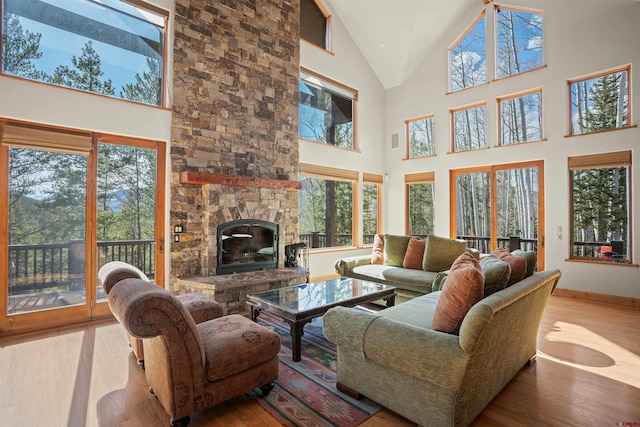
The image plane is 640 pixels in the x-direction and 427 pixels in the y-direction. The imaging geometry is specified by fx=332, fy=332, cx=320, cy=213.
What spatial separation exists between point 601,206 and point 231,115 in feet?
19.2

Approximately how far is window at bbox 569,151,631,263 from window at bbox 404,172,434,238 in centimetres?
247

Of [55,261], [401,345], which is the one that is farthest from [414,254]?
[55,261]

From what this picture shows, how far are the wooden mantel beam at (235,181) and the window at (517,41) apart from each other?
14.7ft

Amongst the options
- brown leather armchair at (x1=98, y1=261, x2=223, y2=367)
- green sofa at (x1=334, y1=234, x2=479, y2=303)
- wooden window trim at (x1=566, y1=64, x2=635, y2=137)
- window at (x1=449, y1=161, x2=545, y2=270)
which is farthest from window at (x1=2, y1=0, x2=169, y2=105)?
wooden window trim at (x1=566, y1=64, x2=635, y2=137)

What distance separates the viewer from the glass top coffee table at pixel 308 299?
9.64 ft

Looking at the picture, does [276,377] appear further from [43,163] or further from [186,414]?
[43,163]

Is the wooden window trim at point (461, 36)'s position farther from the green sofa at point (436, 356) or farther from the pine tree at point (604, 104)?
the green sofa at point (436, 356)

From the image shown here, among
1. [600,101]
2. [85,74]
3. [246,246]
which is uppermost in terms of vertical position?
[600,101]

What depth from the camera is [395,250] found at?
5164 millimetres

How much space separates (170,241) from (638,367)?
5101mm

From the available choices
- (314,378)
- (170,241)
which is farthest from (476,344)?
(170,241)

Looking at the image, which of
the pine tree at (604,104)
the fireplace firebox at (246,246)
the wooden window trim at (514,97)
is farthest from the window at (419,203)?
the fireplace firebox at (246,246)

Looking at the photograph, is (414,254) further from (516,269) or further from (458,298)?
(458,298)

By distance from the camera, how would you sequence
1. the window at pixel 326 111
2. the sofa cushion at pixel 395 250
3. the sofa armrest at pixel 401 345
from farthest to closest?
1. the window at pixel 326 111
2. the sofa cushion at pixel 395 250
3. the sofa armrest at pixel 401 345
